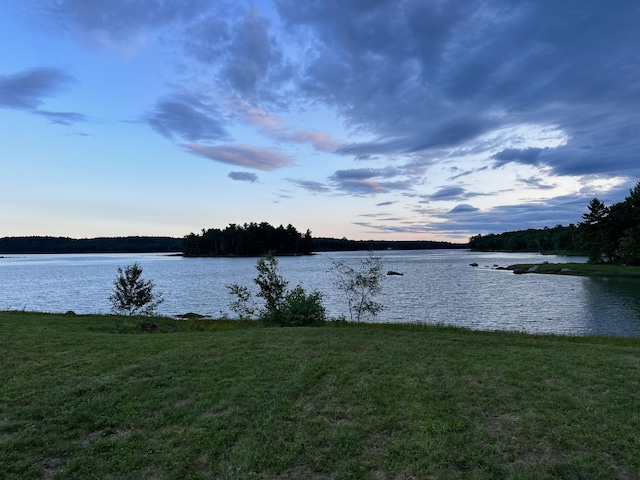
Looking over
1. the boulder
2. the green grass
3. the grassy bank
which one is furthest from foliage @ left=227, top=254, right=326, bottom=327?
the grassy bank

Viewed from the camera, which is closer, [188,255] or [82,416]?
[82,416]

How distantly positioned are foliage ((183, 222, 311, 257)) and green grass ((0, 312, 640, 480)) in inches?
5576

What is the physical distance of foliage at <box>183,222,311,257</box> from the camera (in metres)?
152

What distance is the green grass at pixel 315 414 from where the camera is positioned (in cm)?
461

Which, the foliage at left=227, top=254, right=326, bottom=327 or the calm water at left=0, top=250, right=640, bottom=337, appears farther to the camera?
the calm water at left=0, top=250, right=640, bottom=337

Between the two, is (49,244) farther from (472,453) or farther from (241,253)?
(472,453)

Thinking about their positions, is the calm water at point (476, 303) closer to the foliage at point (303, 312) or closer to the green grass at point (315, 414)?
the foliage at point (303, 312)

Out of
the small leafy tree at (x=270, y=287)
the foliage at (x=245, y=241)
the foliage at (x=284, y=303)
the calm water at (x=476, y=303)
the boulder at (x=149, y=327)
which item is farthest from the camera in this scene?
the foliage at (x=245, y=241)

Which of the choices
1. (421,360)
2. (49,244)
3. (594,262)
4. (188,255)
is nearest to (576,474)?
(421,360)

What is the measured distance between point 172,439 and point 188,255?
571 feet

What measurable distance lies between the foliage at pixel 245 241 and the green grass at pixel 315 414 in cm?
14163

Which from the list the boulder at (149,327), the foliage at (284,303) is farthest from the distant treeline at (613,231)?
the boulder at (149,327)

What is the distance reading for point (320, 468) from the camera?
457cm

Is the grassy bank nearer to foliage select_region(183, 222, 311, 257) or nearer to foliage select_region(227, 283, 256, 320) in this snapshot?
foliage select_region(227, 283, 256, 320)
